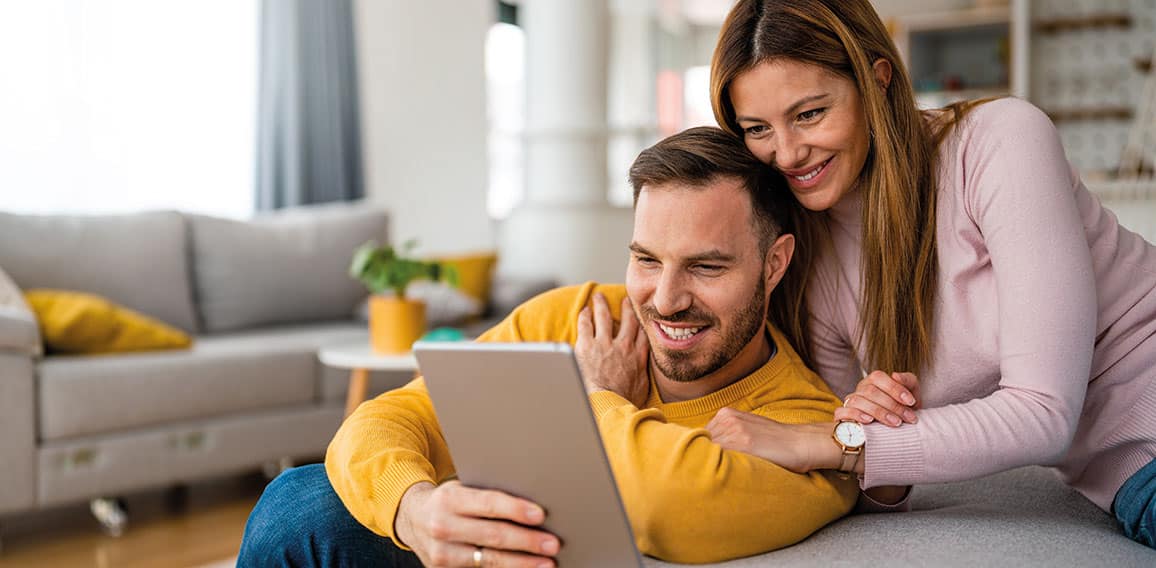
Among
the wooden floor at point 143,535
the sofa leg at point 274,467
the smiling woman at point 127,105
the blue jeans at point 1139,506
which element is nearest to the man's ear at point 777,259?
the blue jeans at point 1139,506

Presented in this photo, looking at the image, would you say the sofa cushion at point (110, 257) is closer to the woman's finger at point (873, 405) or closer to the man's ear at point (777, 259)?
the man's ear at point (777, 259)

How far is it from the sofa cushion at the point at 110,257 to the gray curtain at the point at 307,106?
4.75 feet

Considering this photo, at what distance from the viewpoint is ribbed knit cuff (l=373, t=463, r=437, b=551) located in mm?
1236

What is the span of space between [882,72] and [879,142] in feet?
0.32

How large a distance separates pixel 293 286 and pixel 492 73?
289 cm

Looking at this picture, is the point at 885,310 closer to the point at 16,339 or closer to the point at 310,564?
the point at 310,564

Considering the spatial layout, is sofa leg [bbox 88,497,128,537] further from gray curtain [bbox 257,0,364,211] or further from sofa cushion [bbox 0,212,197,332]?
gray curtain [bbox 257,0,364,211]

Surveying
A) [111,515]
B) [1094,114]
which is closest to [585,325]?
[111,515]

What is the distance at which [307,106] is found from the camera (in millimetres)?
5680

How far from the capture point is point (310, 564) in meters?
1.40

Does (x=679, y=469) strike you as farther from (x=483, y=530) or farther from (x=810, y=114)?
(x=810, y=114)

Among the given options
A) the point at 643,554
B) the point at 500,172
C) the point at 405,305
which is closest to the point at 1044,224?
the point at 643,554

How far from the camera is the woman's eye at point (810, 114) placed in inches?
55.4

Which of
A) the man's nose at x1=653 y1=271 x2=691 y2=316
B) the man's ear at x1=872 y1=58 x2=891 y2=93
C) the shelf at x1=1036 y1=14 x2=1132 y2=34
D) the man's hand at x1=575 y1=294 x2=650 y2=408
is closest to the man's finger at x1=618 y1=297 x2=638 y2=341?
the man's hand at x1=575 y1=294 x2=650 y2=408
